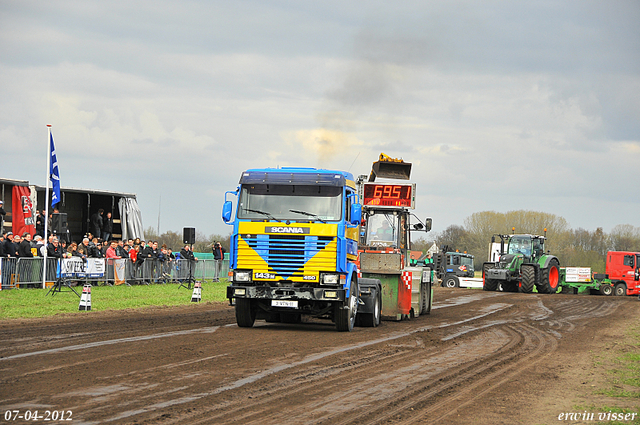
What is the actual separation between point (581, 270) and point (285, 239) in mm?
31248

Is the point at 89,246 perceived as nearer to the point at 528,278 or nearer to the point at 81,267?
the point at 81,267

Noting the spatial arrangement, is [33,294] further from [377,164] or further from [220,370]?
[220,370]

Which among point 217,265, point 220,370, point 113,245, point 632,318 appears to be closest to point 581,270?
point 632,318

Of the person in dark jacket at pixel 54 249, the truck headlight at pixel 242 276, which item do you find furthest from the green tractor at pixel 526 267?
the truck headlight at pixel 242 276

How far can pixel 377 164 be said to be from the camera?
20.4 metres

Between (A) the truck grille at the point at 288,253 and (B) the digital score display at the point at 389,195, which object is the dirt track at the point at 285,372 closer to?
(A) the truck grille at the point at 288,253

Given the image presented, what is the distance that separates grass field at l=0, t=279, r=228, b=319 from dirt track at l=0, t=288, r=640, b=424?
4.45 feet

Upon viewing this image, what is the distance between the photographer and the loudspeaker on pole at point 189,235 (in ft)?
99.0

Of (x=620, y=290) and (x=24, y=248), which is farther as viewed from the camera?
(x=620, y=290)

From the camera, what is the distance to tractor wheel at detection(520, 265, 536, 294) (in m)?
39.0

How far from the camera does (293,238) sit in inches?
574

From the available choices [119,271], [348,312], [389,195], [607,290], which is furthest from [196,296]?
Answer: [607,290]

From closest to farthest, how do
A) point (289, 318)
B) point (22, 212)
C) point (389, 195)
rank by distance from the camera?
point (289, 318)
point (389, 195)
point (22, 212)

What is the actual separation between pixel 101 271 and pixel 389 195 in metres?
11.9
